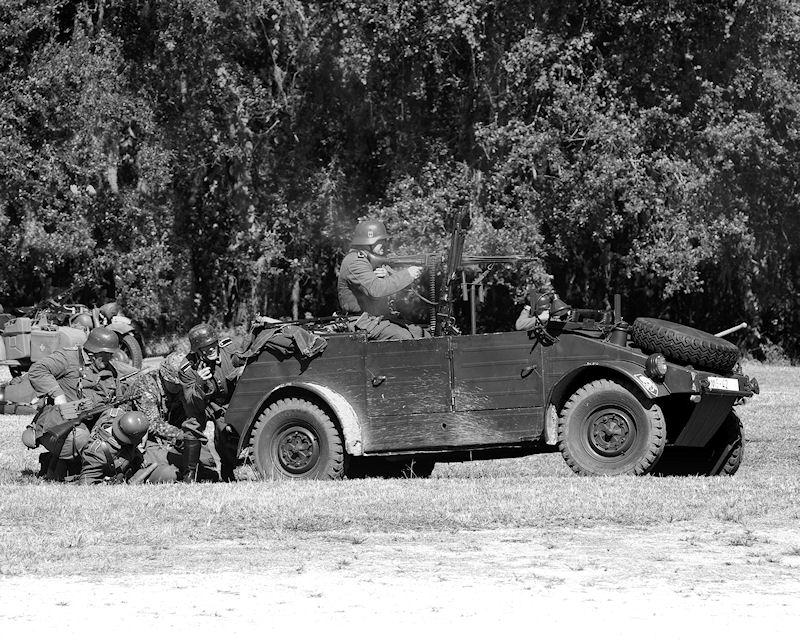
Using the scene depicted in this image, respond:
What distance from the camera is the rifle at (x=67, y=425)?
543 inches

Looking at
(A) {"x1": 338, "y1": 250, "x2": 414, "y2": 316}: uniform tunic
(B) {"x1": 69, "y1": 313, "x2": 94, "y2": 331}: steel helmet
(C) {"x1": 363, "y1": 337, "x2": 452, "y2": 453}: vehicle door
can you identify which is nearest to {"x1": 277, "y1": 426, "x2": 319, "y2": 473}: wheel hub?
(C) {"x1": 363, "y1": 337, "x2": 452, "y2": 453}: vehicle door

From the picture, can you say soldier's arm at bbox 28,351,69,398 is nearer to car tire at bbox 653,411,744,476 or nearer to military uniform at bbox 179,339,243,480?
military uniform at bbox 179,339,243,480

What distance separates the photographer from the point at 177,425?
14344 mm

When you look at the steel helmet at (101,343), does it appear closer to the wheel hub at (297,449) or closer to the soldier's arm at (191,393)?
the soldier's arm at (191,393)

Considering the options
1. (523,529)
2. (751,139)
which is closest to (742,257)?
(751,139)

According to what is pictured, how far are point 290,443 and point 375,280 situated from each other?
1.57 m

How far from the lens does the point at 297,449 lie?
44.1 ft

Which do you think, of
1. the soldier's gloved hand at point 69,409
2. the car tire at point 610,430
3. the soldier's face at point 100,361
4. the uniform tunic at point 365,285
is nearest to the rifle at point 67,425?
the soldier's gloved hand at point 69,409

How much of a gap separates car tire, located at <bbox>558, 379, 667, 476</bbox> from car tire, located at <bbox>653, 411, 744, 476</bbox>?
1046 mm

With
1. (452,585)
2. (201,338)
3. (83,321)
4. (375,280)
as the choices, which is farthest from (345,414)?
(83,321)

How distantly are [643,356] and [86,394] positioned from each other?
5080mm

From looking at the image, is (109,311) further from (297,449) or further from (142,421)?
(297,449)

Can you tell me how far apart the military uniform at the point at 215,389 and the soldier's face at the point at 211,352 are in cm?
4

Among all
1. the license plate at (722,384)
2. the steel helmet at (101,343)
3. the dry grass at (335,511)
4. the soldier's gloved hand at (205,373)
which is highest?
the steel helmet at (101,343)
